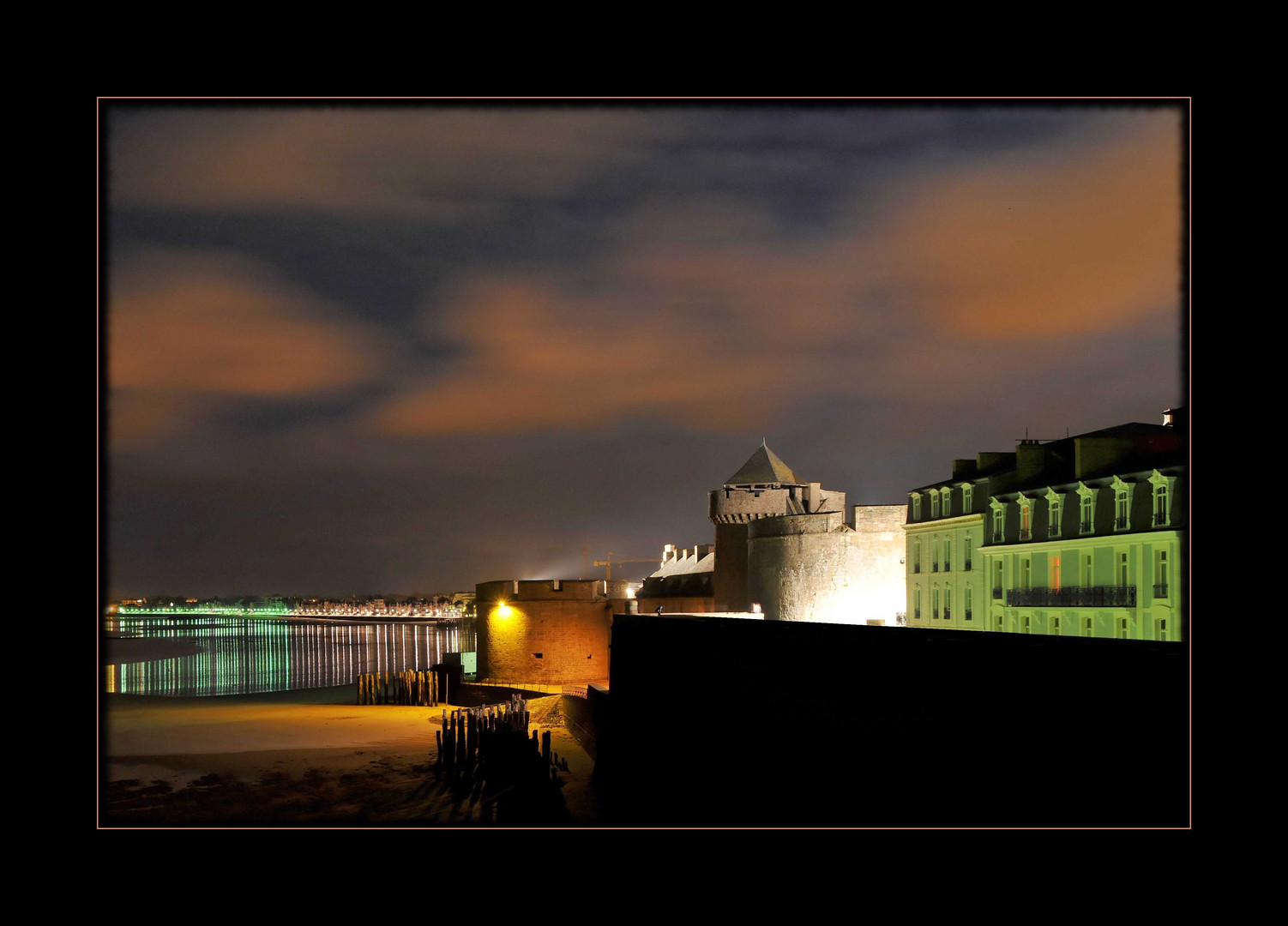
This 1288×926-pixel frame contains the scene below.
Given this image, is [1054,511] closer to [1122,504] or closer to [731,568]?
[1122,504]

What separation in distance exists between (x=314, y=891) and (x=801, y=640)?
5.53 metres

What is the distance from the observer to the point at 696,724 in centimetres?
1373

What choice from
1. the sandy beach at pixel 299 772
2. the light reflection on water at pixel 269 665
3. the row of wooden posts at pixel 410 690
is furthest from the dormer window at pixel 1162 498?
the light reflection on water at pixel 269 665

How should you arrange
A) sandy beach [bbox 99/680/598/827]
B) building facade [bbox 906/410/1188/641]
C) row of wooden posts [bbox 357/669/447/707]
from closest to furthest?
sandy beach [bbox 99/680/598/827] → building facade [bbox 906/410/1188/641] → row of wooden posts [bbox 357/669/447/707]

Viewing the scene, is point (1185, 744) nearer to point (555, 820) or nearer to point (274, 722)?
point (555, 820)

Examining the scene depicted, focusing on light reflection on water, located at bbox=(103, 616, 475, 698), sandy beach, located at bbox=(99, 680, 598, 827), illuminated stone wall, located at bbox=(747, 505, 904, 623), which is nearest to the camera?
sandy beach, located at bbox=(99, 680, 598, 827)

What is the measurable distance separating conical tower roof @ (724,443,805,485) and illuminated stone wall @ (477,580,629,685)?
1193 cm

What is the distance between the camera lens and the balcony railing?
21.3 metres

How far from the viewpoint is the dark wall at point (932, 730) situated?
5.70m

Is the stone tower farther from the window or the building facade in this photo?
the window

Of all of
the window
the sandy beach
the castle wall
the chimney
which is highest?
the chimney

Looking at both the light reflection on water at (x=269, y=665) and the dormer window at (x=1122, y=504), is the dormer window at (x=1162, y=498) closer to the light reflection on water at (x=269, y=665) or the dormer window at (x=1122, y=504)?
the dormer window at (x=1122, y=504)

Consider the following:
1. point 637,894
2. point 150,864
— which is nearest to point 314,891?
point 150,864

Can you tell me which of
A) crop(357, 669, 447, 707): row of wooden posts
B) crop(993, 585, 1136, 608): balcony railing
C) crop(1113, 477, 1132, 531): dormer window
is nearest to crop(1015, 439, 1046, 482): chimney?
crop(993, 585, 1136, 608): balcony railing
